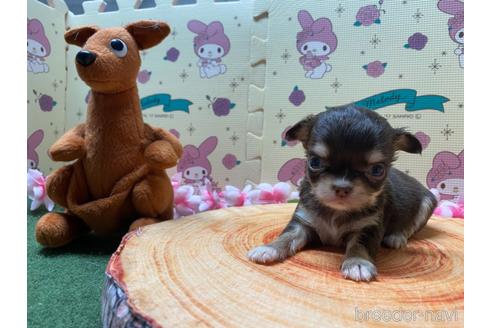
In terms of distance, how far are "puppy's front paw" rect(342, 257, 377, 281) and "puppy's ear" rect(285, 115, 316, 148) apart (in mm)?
503

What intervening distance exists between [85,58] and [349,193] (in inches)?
54.6

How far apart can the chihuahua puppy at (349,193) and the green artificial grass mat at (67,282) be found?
72 centimetres

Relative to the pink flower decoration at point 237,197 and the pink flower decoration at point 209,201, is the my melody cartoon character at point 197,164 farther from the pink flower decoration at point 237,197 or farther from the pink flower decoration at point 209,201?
the pink flower decoration at point 237,197

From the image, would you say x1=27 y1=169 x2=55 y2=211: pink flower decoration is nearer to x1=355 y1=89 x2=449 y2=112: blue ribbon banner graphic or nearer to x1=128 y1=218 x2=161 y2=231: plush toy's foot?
x1=128 y1=218 x2=161 y2=231: plush toy's foot

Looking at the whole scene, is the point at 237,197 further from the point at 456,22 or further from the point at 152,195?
the point at 456,22

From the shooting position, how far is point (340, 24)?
262 cm

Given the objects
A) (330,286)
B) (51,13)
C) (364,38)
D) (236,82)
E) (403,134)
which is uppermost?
(51,13)

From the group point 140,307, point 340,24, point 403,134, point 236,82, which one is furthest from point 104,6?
point 140,307

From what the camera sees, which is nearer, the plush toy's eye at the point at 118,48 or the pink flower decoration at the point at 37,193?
the plush toy's eye at the point at 118,48

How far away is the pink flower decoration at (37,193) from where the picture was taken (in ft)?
8.46

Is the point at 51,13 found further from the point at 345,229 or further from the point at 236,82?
the point at 345,229

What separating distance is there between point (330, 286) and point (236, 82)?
6.85ft

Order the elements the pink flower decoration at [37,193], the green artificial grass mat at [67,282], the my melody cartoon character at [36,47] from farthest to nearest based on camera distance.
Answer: the my melody cartoon character at [36,47] < the pink flower decoration at [37,193] < the green artificial grass mat at [67,282]

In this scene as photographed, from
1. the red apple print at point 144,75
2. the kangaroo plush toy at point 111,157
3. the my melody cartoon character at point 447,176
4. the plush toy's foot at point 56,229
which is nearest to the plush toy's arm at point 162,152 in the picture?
the kangaroo plush toy at point 111,157
